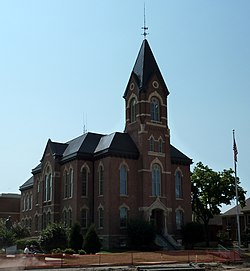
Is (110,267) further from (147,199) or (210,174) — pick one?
(210,174)

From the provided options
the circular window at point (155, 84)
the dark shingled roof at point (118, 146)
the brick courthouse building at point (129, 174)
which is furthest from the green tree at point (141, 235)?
the circular window at point (155, 84)

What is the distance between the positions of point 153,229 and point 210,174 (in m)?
16.1

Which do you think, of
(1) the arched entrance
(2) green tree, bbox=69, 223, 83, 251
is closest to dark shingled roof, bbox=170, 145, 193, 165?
(1) the arched entrance

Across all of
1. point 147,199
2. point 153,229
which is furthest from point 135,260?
point 147,199

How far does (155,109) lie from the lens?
196ft

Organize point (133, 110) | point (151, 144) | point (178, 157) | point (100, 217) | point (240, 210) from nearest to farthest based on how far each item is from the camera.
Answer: point (100, 217), point (151, 144), point (133, 110), point (178, 157), point (240, 210)

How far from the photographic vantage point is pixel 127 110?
61344 mm

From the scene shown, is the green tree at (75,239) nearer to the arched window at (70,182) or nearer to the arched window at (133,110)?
the arched window at (70,182)

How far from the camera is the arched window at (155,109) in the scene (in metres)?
59.3

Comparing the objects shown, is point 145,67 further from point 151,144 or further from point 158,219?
point 158,219

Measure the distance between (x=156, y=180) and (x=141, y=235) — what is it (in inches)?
342

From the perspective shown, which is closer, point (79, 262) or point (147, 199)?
point (79, 262)

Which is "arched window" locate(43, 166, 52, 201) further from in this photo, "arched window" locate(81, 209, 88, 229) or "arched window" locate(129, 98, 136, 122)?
"arched window" locate(129, 98, 136, 122)

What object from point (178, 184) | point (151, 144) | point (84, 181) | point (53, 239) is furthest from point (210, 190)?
point (53, 239)
